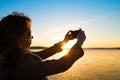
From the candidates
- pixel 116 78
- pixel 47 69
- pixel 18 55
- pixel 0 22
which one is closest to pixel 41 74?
pixel 47 69

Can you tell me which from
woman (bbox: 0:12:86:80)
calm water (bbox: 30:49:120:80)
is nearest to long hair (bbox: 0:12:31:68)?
woman (bbox: 0:12:86:80)

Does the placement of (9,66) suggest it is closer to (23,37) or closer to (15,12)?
(23,37)

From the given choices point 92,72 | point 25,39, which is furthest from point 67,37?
point 92,72

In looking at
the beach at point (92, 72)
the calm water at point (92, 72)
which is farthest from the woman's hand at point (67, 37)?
the beach at point (92, 72)

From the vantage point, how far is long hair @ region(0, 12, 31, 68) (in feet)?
7.92

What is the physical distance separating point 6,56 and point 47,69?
0.40 m

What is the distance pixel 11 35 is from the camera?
8.18 ft

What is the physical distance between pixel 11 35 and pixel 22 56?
23cm

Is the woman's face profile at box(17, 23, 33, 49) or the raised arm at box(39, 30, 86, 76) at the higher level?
the woman's face profile at box(17, 23, 33, 49)

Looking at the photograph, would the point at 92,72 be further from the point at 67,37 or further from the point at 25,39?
the point at 25,39

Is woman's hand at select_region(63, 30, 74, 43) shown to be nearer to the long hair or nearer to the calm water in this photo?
the calm water

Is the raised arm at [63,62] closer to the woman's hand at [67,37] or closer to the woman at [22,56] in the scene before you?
the woman at [22,56]

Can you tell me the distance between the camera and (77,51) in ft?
8.39

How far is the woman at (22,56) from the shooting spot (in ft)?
7.84
